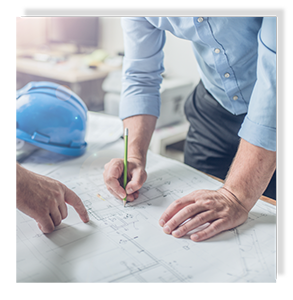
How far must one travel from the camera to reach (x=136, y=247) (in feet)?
1.76

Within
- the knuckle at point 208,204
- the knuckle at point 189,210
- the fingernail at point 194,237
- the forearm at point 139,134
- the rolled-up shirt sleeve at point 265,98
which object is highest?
the rolled-up shirt sleeve at point 265,98

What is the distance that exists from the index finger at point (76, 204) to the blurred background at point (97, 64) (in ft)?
3.28

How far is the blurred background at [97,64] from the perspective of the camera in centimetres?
167

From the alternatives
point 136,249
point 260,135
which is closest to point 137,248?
point 136,249

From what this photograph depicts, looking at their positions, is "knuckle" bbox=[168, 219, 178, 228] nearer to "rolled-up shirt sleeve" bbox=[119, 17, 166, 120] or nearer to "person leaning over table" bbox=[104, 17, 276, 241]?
"person leaning over table" bbox=[104, 17, 276, 241]

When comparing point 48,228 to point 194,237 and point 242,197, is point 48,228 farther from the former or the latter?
point 242,197

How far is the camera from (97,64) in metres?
2.19

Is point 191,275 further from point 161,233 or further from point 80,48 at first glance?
point 80,48

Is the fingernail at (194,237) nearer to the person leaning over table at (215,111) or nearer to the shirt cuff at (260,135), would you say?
the person leaning over table at (215,111)

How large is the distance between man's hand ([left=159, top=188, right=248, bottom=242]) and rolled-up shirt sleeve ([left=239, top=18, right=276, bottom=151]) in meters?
0.14

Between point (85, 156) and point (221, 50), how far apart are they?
489 millimetres

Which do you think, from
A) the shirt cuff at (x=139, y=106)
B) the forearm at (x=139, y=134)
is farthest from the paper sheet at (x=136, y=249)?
the shirt cuff at (x=139, y=106)

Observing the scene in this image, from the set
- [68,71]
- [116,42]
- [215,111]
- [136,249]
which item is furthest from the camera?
[116,42]

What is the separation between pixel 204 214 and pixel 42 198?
313 millimetres
